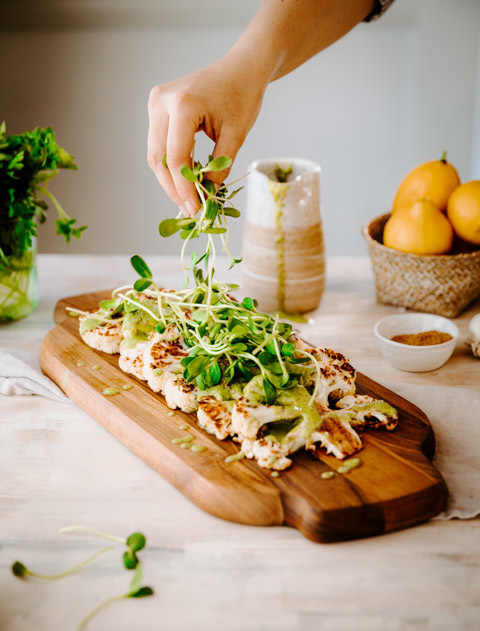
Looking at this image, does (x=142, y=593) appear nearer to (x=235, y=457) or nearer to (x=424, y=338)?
(x=235, y=457)

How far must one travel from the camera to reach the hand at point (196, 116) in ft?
4.37

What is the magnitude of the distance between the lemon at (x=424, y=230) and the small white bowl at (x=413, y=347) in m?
0.20

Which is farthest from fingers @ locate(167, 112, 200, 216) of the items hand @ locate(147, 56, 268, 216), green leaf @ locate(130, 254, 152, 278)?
green leaf @ locate(130, 254, 152, 278)

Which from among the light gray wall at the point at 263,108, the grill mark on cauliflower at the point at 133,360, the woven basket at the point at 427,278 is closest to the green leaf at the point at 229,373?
the grill mark on cauliflower at the point at 133,360

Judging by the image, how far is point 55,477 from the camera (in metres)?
1.15

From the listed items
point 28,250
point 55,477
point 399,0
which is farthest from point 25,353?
point 399,0

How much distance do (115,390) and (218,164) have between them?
0.47m

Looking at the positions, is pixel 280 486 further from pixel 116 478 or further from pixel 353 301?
pixel 353 301

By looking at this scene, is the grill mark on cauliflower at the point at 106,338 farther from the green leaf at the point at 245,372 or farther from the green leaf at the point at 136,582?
the green leaf at the point at 136,582

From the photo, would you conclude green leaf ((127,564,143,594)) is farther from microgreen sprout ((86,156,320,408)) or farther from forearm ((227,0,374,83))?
forearm ((227,0,374,83))

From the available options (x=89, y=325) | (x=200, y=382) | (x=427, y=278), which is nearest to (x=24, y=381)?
(x=89, y=325)

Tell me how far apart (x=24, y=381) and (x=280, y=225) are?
0.71m

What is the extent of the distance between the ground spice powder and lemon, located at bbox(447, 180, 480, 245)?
294mm

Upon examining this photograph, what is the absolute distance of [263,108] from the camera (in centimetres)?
340
